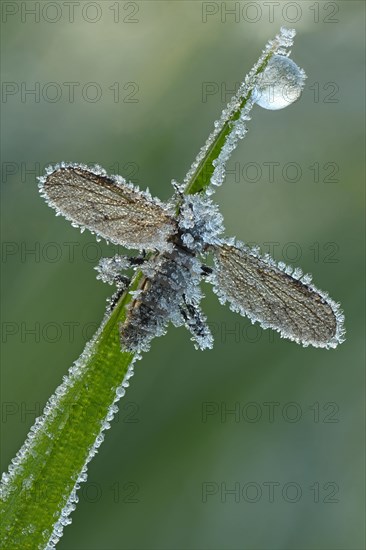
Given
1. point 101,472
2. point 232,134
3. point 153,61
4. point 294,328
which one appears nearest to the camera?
point 232,134

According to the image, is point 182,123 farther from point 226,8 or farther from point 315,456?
point 315,456

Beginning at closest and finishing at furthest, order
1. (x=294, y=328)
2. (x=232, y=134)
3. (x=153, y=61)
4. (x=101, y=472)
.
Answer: (x=232, y=134) < (x=294, y=328) < (x=101, y=472) < (x=153, y=61)

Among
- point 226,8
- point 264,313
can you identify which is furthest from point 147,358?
point 226,8

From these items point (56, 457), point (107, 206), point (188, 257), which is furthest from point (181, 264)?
point (56, 457)

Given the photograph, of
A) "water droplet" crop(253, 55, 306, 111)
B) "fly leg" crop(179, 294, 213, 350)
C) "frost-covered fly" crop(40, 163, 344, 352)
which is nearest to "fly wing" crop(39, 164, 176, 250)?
"frost-covered fly" crop(40, 163, 344, 352)

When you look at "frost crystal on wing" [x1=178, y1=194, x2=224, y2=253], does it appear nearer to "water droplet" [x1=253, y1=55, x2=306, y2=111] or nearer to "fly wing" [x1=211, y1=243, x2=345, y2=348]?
"fly wing" [x1=211, y1=243, x2=345, y2=348]

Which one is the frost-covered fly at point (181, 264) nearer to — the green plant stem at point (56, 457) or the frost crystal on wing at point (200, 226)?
the frost crystal on wing at point (200, 226)

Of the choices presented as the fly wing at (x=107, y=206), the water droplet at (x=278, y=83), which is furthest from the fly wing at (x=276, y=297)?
the water droplet at (x=278, y=83)

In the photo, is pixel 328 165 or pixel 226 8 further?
pixel 226 8
